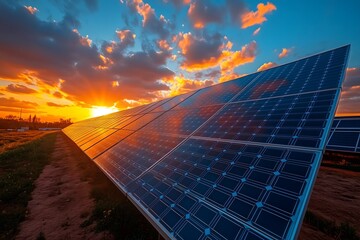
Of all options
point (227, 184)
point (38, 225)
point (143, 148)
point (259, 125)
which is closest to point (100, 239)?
point (38, 225)

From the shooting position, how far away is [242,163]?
5.10m

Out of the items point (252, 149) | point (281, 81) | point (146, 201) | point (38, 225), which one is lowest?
point (38, 225)

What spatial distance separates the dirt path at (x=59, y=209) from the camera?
22.9 feet

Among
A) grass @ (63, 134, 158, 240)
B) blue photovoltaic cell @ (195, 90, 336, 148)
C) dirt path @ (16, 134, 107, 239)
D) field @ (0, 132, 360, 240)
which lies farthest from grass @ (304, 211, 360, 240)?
dirt path @ (16, 134, 107, 239)

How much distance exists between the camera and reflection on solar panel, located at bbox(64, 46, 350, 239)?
11.7ft

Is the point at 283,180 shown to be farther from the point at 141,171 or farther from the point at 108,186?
the point at 108,186

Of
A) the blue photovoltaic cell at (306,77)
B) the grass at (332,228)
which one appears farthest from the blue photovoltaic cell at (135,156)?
the grass at (332,228)

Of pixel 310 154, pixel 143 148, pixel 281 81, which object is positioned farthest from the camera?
pixel 281 81

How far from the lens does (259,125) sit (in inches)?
269

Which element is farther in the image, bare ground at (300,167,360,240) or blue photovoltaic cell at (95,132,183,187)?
blue photovoltaic cell at (95,132,183,187)

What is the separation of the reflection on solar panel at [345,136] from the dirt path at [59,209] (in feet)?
63.0

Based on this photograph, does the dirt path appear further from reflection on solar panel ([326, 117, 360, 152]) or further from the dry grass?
the dry grass

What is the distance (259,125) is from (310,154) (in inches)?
104

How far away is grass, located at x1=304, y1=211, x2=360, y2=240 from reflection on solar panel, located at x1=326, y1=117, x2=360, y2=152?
35.3 feet
